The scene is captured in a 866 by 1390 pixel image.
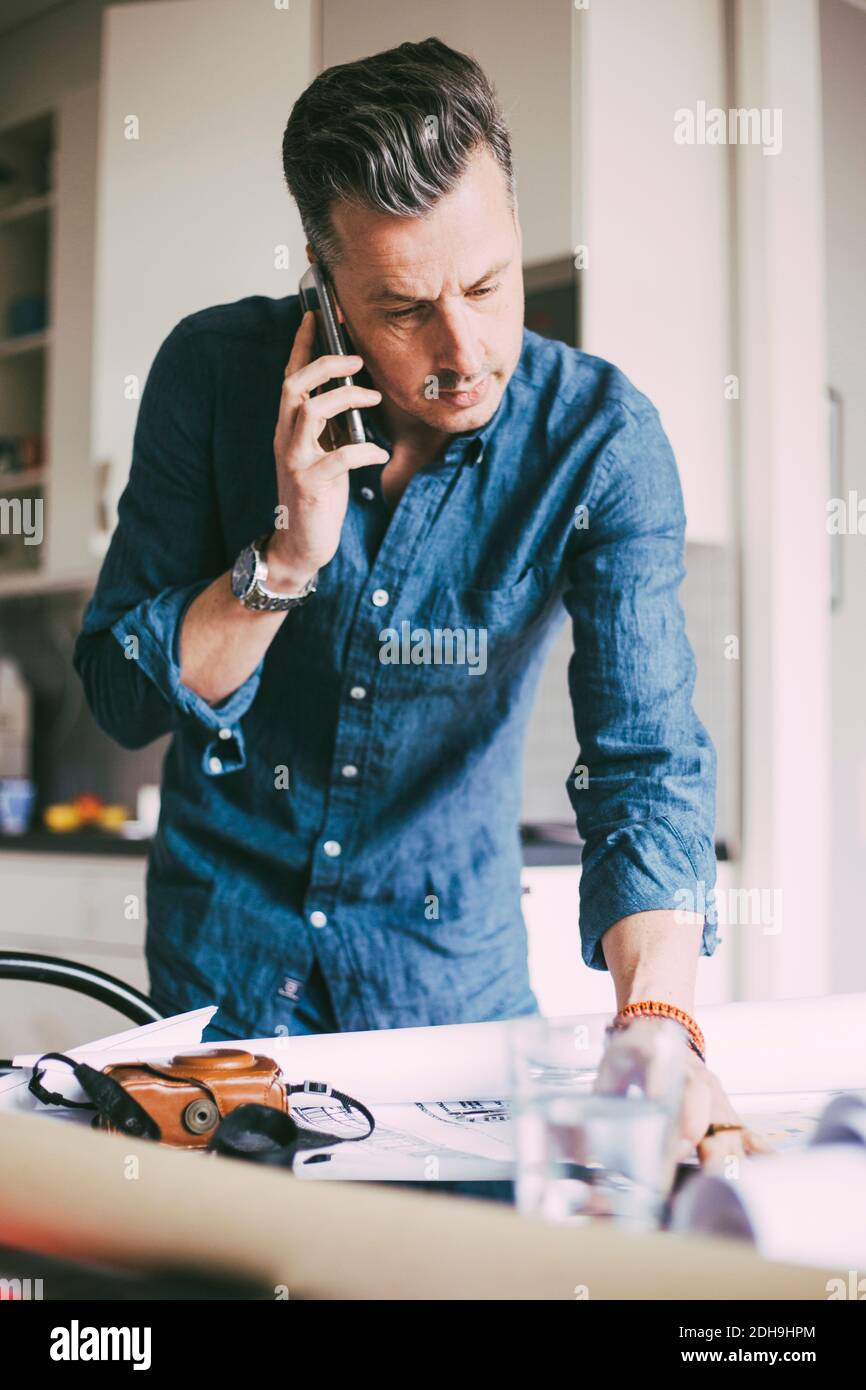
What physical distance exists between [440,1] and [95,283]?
3.72ft

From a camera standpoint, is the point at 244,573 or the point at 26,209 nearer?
the point at 244,573

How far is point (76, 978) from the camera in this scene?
0.87 metres

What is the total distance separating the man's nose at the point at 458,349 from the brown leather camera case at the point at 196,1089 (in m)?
0.54

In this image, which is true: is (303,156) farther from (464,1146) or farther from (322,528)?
(464,1146)

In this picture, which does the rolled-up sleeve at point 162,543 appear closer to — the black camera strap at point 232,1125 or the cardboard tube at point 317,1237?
the black camera strap at point 232,1125

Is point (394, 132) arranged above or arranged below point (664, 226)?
below

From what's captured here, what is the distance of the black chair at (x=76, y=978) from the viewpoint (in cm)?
86

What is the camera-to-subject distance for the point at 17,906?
265 cm

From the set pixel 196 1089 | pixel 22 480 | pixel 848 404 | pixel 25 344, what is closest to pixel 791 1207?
pixel 196 1089

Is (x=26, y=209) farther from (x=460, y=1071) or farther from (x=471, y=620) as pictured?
(x=460, y=1071)

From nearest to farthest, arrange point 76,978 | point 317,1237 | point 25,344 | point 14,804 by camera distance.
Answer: point 317,1237
point 76,978
point 14,804
point 25,344

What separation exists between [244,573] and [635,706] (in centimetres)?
31

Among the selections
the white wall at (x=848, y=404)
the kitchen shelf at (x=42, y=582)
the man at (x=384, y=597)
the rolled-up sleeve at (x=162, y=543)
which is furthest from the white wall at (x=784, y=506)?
the kitchen shelf at (x=42, y=582)
